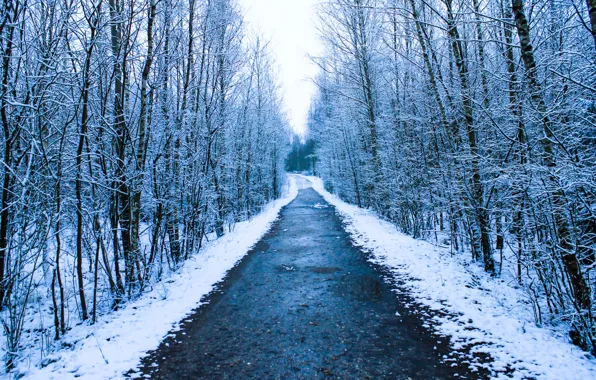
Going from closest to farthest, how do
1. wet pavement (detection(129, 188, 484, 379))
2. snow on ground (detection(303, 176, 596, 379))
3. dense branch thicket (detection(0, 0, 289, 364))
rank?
snow on ground (detection(303, 176, 596, 379)) < wet pavement (detection(129, 188, 484, 379)) < dense branch thicket (detection(0, 0, 289, 364))

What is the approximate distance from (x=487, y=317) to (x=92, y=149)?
642 cm

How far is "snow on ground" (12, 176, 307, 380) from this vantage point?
343 cm

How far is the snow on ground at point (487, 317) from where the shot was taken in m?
3.07

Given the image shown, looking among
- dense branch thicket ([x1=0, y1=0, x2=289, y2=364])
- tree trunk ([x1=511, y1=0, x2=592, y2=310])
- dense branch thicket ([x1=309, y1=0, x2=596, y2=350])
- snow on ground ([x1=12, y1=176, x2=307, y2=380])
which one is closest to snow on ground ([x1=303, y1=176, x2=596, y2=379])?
dense branch thicket ([x1=309, y1=0, x2=596, y2=350])

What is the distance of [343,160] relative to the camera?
23.4 metres

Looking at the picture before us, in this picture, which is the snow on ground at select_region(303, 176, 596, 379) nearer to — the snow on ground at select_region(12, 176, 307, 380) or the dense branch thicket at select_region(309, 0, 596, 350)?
the dense branch thicket at select_region(309, 0, 596, 350)

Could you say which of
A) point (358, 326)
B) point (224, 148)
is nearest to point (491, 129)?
point (358, 326)

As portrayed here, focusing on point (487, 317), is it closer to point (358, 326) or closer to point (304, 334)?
point (358, 326)

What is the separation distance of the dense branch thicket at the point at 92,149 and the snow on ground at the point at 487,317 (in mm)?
5086

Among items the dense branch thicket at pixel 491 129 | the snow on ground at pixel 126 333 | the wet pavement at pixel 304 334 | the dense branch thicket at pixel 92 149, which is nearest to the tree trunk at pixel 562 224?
the dense branch thicket at pixel 491 129

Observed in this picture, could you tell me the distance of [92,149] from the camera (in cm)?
509

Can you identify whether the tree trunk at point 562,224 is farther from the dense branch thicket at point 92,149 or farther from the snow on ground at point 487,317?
the dense branch thicket at point 92,149

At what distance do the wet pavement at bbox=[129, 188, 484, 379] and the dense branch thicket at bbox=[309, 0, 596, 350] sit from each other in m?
1.66

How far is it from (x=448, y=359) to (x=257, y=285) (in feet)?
12.0
